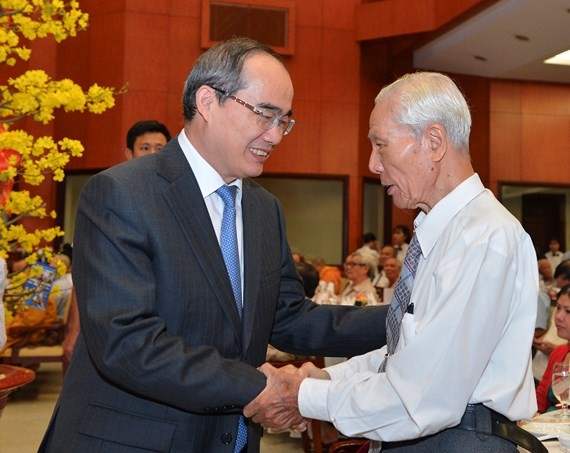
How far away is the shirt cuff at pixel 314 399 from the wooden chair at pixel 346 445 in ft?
2.95

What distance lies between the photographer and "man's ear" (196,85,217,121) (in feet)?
6.83

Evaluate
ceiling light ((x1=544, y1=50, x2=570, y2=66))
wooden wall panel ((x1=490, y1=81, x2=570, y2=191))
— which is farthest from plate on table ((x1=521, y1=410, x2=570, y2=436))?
wooden wall panel ((x1=490, y1=81, x2=570, y2=191))

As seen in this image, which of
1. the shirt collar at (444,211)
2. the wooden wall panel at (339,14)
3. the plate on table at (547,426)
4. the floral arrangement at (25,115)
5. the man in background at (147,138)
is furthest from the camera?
the wooden wall panel at (339,14)

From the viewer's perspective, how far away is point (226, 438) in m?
1.92

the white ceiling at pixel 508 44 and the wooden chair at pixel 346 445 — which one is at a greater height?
the white ceiling at pixel 508 44

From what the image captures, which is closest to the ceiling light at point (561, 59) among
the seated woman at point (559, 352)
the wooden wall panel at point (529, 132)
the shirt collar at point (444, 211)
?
the wooden wall panel at point (529, 132)

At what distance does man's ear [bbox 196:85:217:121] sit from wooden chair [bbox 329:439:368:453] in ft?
4.31

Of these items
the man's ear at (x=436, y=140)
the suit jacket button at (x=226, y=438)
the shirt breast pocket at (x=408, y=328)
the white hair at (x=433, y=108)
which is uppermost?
the white hair at (x=433, y=108)

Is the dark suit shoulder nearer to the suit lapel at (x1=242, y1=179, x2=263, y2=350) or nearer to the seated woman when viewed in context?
the suit lapel at (x1=242, y1=179, x2=263, y2=350)

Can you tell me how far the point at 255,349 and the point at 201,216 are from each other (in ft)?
1.25

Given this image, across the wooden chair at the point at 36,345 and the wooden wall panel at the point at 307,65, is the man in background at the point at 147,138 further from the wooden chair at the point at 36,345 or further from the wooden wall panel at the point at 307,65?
the wooden wall panel at the point at 307,65

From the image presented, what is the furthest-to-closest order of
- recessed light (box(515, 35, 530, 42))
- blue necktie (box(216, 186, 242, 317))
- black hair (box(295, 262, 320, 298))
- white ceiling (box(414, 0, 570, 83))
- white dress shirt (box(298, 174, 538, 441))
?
recessed light (box(515, 35, 530, 42)), white ceiling (box(414, 0, 570, 83)), black hair (box(295, 262, 320, 298)), blue necktie (box(216, 186, 242, 317)), white dress shirt (box(298, 174, 538, 441))

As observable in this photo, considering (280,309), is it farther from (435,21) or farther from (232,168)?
(435,21)

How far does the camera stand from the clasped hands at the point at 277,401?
1.92 meters
